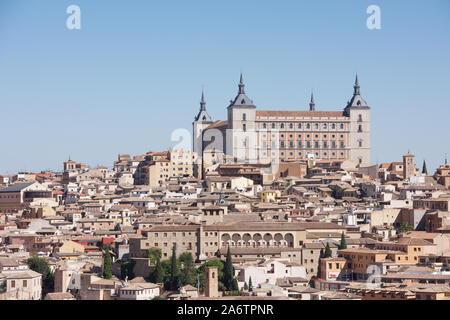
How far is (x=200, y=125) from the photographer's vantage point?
240ft

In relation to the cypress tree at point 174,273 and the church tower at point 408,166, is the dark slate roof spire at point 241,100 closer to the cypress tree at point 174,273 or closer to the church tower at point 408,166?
the church tower at point 408,166

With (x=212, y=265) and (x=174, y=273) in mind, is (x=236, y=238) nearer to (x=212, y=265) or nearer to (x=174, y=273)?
(x=212, y=265)

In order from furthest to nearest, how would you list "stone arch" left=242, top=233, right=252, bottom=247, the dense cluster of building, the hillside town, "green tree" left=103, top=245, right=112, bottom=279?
"stone arch" left=242, top=233, right=252, bottom=247
"green tree" left=103, top=245, right=112, bottom=279
the dense cluster of building
the hillside town

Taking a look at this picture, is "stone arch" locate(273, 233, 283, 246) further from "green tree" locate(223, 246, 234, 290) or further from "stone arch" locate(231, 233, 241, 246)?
"green tree" locate(223, 246, 234, 290)

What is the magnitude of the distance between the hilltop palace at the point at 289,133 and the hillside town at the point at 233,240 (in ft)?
50.8

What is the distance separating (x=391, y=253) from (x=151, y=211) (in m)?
15.8

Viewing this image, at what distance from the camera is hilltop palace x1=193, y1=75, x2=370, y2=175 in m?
69.2

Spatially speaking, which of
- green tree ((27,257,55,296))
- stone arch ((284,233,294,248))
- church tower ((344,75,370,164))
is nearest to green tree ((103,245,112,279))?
green tree ((27,257,55,296))

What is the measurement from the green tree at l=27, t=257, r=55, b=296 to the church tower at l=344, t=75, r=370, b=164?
42.7 metres

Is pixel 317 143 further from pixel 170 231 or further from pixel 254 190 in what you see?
pixel 170 231

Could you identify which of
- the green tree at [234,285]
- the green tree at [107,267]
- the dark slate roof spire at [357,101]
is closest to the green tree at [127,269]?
the green tree at [107,267]

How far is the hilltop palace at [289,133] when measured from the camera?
69.2 metres

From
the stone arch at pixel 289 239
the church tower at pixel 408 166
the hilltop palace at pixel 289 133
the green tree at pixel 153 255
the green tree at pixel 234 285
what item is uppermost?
the hilltop palace at pixel 289 133

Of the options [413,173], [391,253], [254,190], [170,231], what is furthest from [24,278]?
[413,173]
